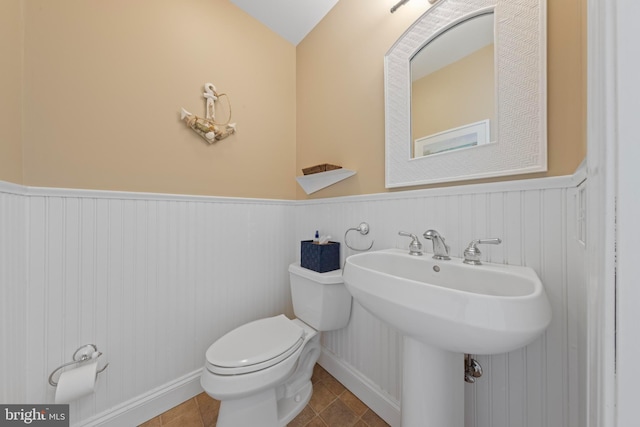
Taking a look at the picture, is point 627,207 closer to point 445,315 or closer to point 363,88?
point 445,315

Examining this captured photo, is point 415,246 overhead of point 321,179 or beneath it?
beneath

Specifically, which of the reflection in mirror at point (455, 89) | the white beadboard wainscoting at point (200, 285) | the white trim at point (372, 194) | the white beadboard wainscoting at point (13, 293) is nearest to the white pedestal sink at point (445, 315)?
the white beadboard wainscoting at point (200, 285)

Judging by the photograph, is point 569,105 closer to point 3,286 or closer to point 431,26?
point 431,26

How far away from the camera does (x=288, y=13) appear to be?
149 cm

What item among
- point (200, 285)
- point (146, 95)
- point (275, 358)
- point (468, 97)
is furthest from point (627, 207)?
point (146, 95)

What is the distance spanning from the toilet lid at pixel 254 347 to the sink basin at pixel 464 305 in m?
0.52

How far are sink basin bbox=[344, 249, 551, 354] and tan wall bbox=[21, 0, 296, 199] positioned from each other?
1.06 m

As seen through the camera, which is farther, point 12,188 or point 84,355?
point 84,355

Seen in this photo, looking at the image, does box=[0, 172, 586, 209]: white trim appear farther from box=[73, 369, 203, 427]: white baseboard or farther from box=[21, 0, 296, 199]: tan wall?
box=[73, 369, 203, 427]: white baseboard

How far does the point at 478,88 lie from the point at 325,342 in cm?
156

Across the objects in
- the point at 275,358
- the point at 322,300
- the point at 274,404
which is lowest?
the point at 274,404

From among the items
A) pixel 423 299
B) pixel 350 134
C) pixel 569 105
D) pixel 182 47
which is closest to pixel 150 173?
pixel 182 47

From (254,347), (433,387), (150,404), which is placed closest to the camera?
(433,387)

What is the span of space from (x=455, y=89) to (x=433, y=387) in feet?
3.64
